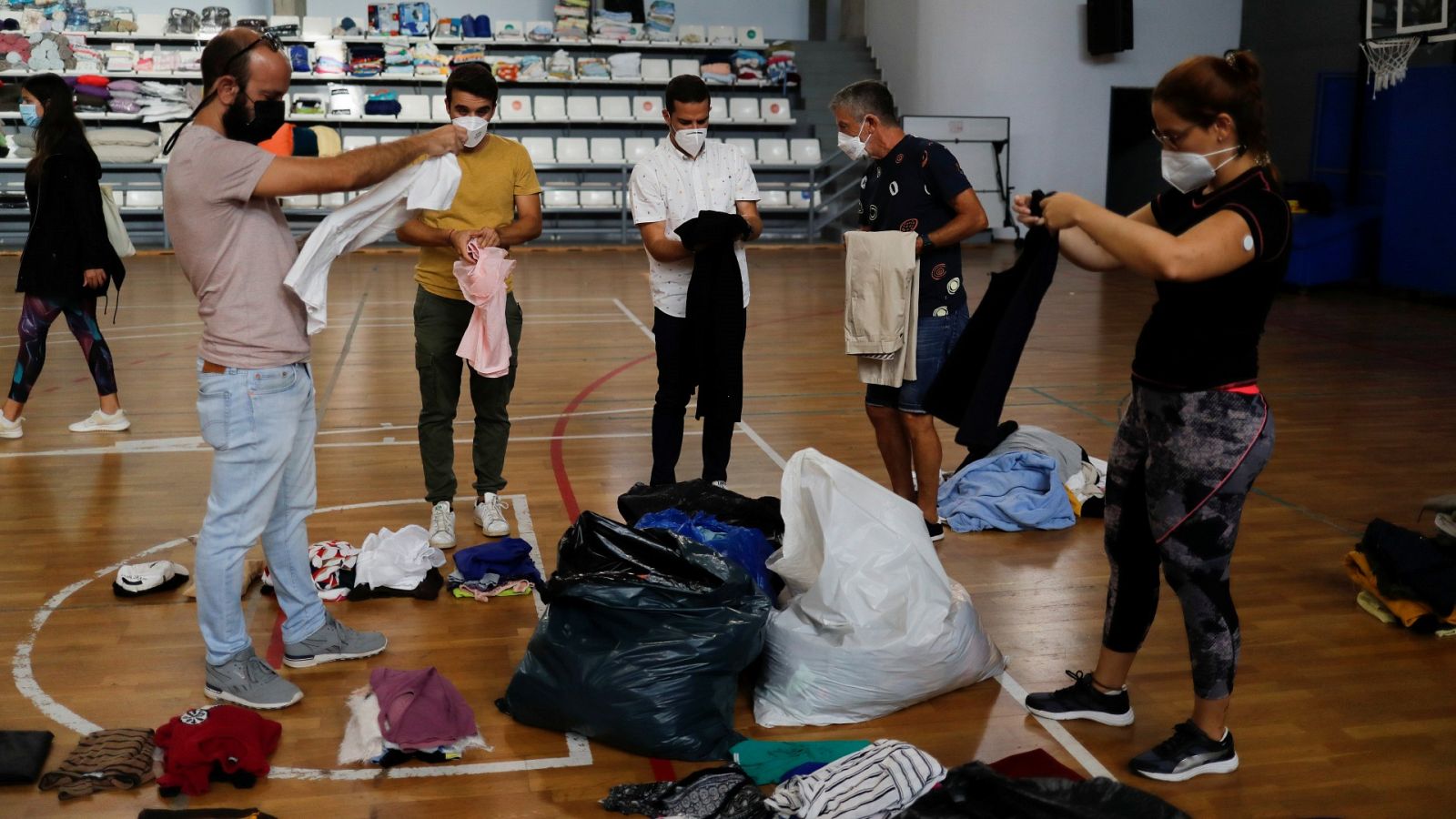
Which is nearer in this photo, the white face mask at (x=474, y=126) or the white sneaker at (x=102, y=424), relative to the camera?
the white face mask at (x=474, y=126)

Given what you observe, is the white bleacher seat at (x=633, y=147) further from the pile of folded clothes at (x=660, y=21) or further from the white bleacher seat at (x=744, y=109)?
the pile of folded clothes at (x=660, y=21)

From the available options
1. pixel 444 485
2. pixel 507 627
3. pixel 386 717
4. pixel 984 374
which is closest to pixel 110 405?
pixel 444 485

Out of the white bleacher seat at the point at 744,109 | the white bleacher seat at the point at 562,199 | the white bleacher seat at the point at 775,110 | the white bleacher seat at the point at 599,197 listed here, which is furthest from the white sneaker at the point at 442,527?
the white bleacher seat at the point at 775,110

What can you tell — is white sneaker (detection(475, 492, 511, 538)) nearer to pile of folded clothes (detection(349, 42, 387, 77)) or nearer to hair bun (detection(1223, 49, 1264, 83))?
hair bun (detection(1223, 49, 1264, 83))

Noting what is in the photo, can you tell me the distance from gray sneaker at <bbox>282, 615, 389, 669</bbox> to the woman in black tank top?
78.9 inches

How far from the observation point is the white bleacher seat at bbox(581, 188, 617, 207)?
Result: 1488 cm

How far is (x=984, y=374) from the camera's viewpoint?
10.2ft

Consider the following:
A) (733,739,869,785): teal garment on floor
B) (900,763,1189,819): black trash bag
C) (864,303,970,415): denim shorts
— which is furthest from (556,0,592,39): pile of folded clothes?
(900,763,1189,819): black trash bag

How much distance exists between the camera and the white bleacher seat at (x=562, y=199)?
48.2 ft

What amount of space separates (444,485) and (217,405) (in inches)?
60.8

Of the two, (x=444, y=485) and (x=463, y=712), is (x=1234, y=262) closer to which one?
(x=463, y=712)

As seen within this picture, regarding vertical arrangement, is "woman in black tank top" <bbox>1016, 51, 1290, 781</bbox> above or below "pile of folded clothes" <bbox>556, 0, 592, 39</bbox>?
below

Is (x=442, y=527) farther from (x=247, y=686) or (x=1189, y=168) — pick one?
(x=1189, y=168)

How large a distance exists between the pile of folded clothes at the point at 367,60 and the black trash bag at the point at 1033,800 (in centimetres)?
1393
